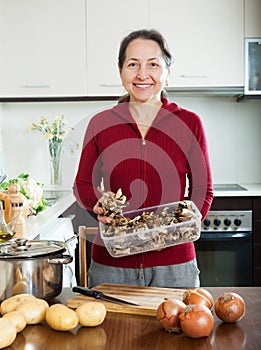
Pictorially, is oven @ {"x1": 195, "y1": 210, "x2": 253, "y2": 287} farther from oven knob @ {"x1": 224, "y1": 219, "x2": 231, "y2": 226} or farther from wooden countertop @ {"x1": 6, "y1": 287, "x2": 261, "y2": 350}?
wooden countertop @ {"x1": 6, "y1": 287, "x2": 261, "y2": 350}

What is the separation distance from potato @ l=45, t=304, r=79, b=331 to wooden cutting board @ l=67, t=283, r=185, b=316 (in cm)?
16

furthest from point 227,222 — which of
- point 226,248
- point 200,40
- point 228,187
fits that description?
point 200,40

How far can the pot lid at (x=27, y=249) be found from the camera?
1.44 meters

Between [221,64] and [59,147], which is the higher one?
[221,64]

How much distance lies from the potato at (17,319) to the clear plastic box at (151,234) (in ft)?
1.12

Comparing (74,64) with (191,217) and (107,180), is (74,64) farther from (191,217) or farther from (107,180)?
(191,217)

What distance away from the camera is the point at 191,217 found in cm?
159

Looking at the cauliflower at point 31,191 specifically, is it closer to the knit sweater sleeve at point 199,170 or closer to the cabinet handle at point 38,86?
the cabinet handle at point 38,86

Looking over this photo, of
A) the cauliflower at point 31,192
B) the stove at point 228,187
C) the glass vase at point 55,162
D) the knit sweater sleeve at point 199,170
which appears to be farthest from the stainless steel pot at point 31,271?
the glass vase at point 55,162

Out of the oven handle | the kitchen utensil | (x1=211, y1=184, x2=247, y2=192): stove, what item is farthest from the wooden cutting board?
(x1=211, y1=184, x2=247, y2=192): stove

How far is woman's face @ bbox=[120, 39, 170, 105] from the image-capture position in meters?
1.93

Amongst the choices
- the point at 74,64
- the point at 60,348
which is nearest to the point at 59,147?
the point at 74,64

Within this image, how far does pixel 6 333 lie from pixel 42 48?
2986 mm

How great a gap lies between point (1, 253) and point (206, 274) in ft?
8.26
